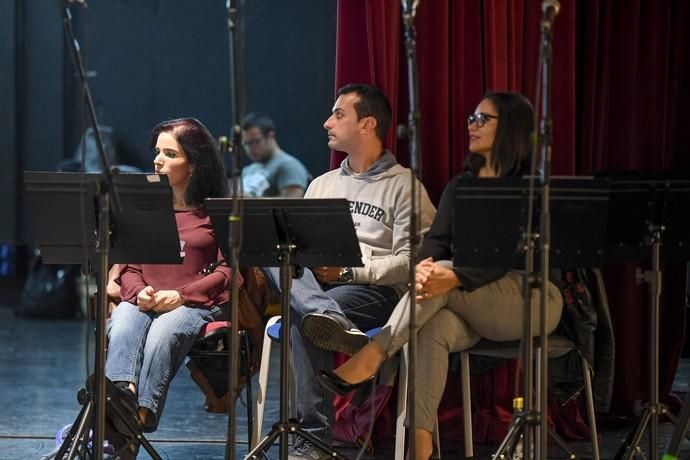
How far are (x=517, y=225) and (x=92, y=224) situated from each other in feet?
4.35

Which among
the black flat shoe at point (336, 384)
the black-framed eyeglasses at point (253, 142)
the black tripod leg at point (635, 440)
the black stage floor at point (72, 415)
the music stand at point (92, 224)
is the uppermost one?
A: the black-framed eyeglasses at point (253, 142)

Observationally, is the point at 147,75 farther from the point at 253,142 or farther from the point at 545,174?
the point at 545,174

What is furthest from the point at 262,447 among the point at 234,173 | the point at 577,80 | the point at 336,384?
the point at 577,80

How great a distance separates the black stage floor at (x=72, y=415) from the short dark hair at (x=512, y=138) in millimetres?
1169

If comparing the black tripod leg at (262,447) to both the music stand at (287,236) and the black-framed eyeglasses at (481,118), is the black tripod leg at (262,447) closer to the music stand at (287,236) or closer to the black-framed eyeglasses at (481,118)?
Answer: the music stand at (287,236)

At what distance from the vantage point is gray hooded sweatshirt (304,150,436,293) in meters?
4.25

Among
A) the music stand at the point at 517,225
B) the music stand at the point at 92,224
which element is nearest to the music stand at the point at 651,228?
the music stand at the point at 517,225

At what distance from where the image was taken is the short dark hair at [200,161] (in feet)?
14.5

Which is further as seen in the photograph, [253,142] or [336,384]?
[253,142]

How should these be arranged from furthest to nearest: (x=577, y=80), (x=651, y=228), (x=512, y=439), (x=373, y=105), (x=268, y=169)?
(x=268, y=169)
(x=577, y=80)
(x=373, y=105)
(x=651, y=228)
(x=512, y=439)

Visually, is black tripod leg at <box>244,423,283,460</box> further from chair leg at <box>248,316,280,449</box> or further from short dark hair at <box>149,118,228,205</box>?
short dark hair at <box>149,118,228,205</box>

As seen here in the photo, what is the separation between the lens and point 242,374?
4270mm

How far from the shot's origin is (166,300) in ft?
13.8

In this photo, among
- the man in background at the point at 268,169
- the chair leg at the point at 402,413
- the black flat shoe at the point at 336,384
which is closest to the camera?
the black flat shoe at the point at 336,384
